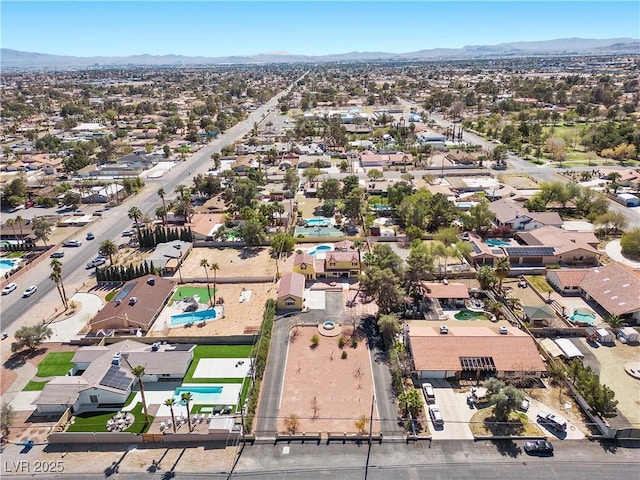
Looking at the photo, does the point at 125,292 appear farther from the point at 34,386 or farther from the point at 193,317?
the point at 34,386

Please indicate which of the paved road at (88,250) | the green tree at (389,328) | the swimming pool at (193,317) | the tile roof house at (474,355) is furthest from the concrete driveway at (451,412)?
the paved road at (88,250)

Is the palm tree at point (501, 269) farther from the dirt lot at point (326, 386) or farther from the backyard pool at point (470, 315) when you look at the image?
the dirt lot at point (326, 386)

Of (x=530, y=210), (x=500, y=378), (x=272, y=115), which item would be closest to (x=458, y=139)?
(x=530, y=210)

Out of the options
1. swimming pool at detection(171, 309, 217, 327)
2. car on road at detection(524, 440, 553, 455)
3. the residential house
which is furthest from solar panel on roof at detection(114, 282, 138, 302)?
car on road at detection(524, 440, 553, 455)

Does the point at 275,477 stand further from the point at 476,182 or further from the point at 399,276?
the point at 476,182

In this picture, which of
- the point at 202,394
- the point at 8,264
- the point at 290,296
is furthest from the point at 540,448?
the point at 8,264
